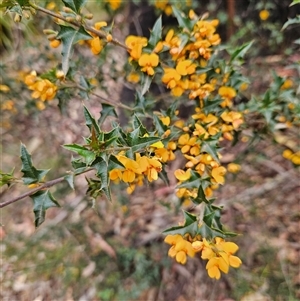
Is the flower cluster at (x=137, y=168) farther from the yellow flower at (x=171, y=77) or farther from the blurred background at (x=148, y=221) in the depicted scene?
the blurred background at (x=148, y=221)

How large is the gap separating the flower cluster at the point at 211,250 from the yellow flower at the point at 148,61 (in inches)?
23.7

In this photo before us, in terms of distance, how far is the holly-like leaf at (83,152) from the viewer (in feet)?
3.20

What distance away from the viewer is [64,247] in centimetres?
251

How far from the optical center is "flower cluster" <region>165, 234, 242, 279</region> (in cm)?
105

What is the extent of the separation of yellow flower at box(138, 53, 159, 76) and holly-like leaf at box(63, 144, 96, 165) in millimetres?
499

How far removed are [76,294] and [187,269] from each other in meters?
0.74

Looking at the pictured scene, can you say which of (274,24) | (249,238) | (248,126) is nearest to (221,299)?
(249,238)

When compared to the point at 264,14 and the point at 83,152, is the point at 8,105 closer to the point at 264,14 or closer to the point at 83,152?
the point at 83,152

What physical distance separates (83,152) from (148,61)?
53 centimetres

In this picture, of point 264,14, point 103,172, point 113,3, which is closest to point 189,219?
point 103,172

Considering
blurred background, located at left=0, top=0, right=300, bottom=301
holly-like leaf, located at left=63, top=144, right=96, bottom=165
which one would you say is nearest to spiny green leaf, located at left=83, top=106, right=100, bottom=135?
holly-like leaf, located at left=63, top=144, right=96, bottom=165

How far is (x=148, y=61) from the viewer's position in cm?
137

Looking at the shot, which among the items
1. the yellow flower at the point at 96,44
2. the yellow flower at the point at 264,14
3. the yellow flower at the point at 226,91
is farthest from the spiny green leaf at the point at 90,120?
the yellow flower at the point at 264,14

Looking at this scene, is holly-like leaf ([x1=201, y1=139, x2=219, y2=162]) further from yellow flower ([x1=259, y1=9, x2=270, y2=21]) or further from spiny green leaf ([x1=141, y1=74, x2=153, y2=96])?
yellow flower ([x1=259, y1=9, x2=270, y2=21])
